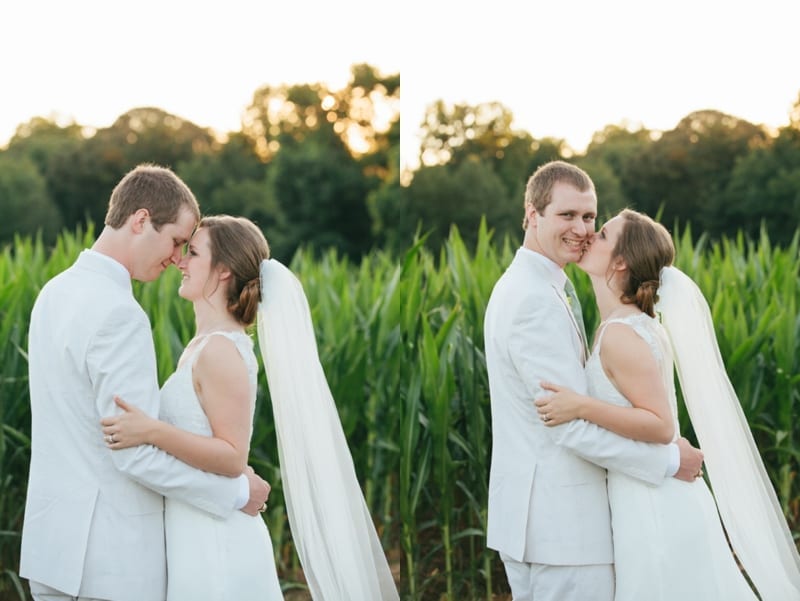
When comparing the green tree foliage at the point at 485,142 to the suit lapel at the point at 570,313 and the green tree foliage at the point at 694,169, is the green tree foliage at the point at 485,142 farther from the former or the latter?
the suit lapel at the point at 570,313

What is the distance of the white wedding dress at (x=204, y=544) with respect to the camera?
254cm

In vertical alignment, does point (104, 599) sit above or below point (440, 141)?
below

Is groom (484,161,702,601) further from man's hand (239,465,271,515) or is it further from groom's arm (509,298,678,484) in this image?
man's hand (239,465,271,515)

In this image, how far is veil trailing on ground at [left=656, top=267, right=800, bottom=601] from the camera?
10.1ft

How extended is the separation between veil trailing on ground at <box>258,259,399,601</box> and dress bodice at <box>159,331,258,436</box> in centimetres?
21

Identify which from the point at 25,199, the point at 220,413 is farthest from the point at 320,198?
the point at 220,413

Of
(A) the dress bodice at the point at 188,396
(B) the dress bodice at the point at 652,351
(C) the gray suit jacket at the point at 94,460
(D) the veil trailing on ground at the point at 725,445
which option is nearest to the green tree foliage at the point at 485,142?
(D) the veil trailing on ground at the point at 725,445

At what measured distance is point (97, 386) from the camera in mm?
2414

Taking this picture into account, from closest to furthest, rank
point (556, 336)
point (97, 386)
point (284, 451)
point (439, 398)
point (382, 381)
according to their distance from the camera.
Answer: point (97, 386) < point (556, 336) < point (284, 451) < point (439, 398) < point (382, 381)

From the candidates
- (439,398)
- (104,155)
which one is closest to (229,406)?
(439,398)

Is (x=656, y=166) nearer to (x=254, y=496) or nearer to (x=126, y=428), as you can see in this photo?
(x=254, y=496)

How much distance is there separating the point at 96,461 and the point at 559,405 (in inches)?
50.3

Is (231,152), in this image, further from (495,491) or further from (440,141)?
(495,491)

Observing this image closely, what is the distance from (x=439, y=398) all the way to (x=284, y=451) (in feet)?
3.99
